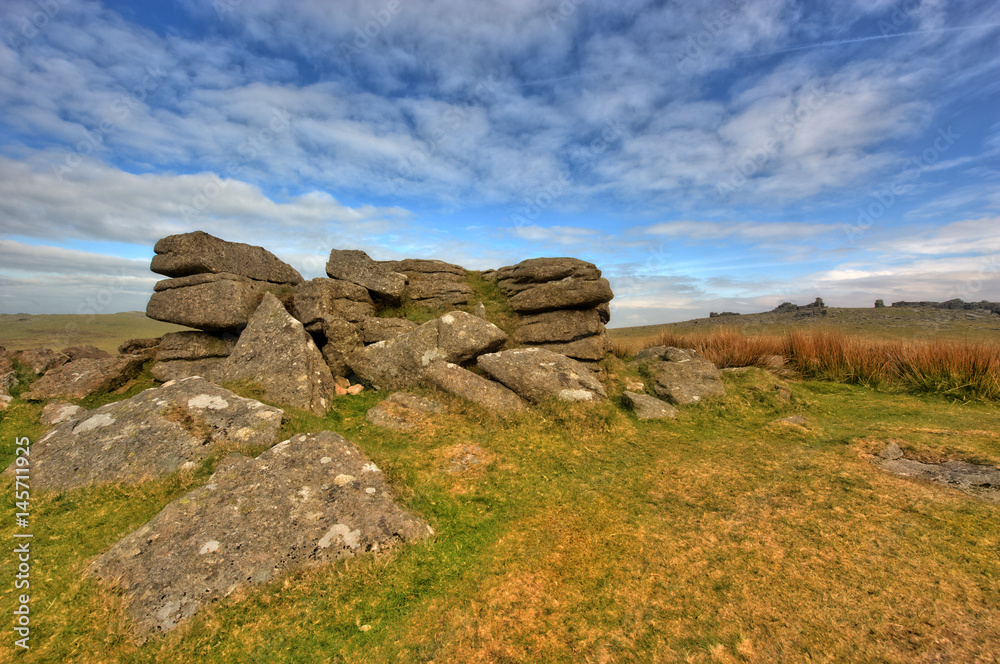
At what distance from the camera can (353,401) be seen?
8977mm

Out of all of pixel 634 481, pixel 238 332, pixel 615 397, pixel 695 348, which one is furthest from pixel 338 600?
pixel 695 348

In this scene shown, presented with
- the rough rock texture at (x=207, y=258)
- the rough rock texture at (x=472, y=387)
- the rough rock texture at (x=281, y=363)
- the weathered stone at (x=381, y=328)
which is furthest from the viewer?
the weathered stone at (x=381, y=328)

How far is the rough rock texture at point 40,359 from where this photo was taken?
29.1 feet

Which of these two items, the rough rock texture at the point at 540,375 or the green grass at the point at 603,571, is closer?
the green grass at the point at 603,571

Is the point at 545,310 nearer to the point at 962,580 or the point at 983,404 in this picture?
the point at 962,580

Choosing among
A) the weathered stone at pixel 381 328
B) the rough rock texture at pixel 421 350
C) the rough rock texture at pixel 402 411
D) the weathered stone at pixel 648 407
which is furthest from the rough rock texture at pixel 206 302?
the weathered stone at pixel 648 407

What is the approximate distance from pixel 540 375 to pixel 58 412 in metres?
9.19

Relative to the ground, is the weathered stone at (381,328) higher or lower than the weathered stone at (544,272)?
lower

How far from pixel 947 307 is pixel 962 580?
186 ft

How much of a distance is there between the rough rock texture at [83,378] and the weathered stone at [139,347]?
96cm

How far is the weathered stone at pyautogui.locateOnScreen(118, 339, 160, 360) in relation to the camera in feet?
34.2

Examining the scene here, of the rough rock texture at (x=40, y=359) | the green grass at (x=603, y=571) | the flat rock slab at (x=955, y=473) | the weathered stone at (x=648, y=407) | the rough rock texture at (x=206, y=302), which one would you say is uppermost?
the rough rock texture at (x=206, y=302)

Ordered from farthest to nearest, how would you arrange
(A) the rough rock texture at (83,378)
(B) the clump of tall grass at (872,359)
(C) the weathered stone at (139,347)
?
1. (B) the clump of tall grass at (872,359)
2. (C) the weathered stone at (139,347)
3. (A) the rough rock texture at (83,378)

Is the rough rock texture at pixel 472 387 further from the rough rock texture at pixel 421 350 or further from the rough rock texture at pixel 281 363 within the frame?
the rough rock texture at pixel 281 363
